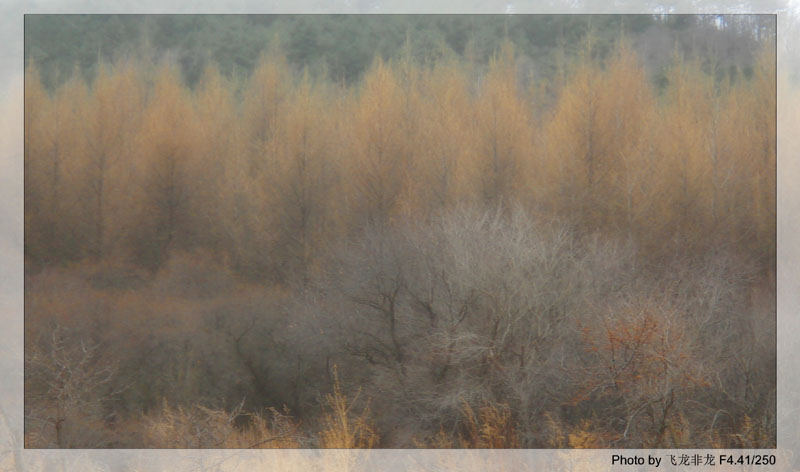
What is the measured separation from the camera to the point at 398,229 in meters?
13.8

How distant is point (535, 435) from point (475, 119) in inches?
288

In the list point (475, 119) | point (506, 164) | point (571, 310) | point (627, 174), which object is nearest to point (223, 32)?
point (475, 119)

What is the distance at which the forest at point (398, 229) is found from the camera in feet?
36.7

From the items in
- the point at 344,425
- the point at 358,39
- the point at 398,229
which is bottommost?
the point at 344,425

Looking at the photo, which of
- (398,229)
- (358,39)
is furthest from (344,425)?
(358,39)

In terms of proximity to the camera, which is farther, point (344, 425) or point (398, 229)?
point (398, 229)

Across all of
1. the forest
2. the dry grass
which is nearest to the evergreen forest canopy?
the forest

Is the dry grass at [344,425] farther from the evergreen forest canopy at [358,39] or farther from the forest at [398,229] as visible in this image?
the evergreen forest canopy at [358,39]

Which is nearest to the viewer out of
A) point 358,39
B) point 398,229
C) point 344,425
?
point 344,425

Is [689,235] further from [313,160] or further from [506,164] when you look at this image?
[313,160]

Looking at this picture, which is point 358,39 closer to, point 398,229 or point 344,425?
Result: point 398,229

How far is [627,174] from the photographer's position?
14.7 m

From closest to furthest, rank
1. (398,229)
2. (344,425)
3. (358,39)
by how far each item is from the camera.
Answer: (344,425)
(398,229)
(358,39)

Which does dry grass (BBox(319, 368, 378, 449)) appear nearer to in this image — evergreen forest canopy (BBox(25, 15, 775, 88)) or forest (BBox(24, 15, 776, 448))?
forest (BBox(24, 15, 776, 448))
